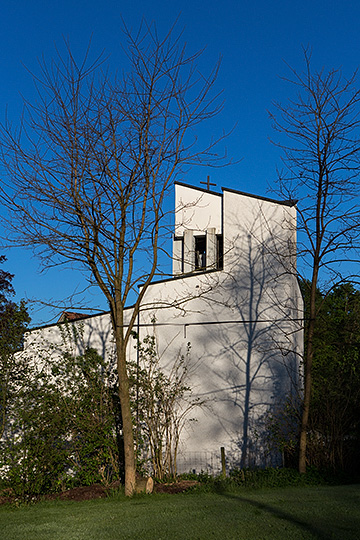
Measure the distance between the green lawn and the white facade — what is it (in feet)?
11.4

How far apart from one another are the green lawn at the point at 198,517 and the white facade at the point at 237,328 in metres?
3.47

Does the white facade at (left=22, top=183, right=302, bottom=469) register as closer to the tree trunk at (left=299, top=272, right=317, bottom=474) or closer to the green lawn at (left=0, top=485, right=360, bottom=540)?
the tree trunk at (left=299, top=272, right=317, bottom=474)

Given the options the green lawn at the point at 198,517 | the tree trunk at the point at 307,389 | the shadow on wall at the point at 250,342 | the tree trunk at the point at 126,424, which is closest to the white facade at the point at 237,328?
the shadow on wall at the point at 250,342

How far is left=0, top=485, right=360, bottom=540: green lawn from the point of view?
7270mm

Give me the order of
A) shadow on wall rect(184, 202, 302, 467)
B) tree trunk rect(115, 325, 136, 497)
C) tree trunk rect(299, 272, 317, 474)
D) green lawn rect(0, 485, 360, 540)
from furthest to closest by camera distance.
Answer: shadow on wall rect(184, 202, 302, 467)
tree trunk rect(299, 272, 317, 474)
tree trunk rect(115, 325, 136, 497)
green lawn rect(0, 485, 360, 540)

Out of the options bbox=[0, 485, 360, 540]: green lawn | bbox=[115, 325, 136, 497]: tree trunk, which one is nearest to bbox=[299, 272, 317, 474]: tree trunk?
bbox=[0, 485, 360, 540]: green lawn

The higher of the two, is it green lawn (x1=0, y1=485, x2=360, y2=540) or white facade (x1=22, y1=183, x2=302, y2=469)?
white facade (x1=22, y1=183, x2=302, y2=469)

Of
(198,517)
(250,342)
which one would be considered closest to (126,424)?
(198,517)

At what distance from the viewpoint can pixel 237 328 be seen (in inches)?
597

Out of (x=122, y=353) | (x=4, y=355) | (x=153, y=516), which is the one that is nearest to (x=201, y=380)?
(x=122, y=353)

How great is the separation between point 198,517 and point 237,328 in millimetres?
7227

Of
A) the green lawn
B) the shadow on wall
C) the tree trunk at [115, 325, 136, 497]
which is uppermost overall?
the shadow on wall

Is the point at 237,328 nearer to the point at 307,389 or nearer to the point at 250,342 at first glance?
the point at 250,342

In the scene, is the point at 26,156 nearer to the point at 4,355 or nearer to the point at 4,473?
the point at 4,355
